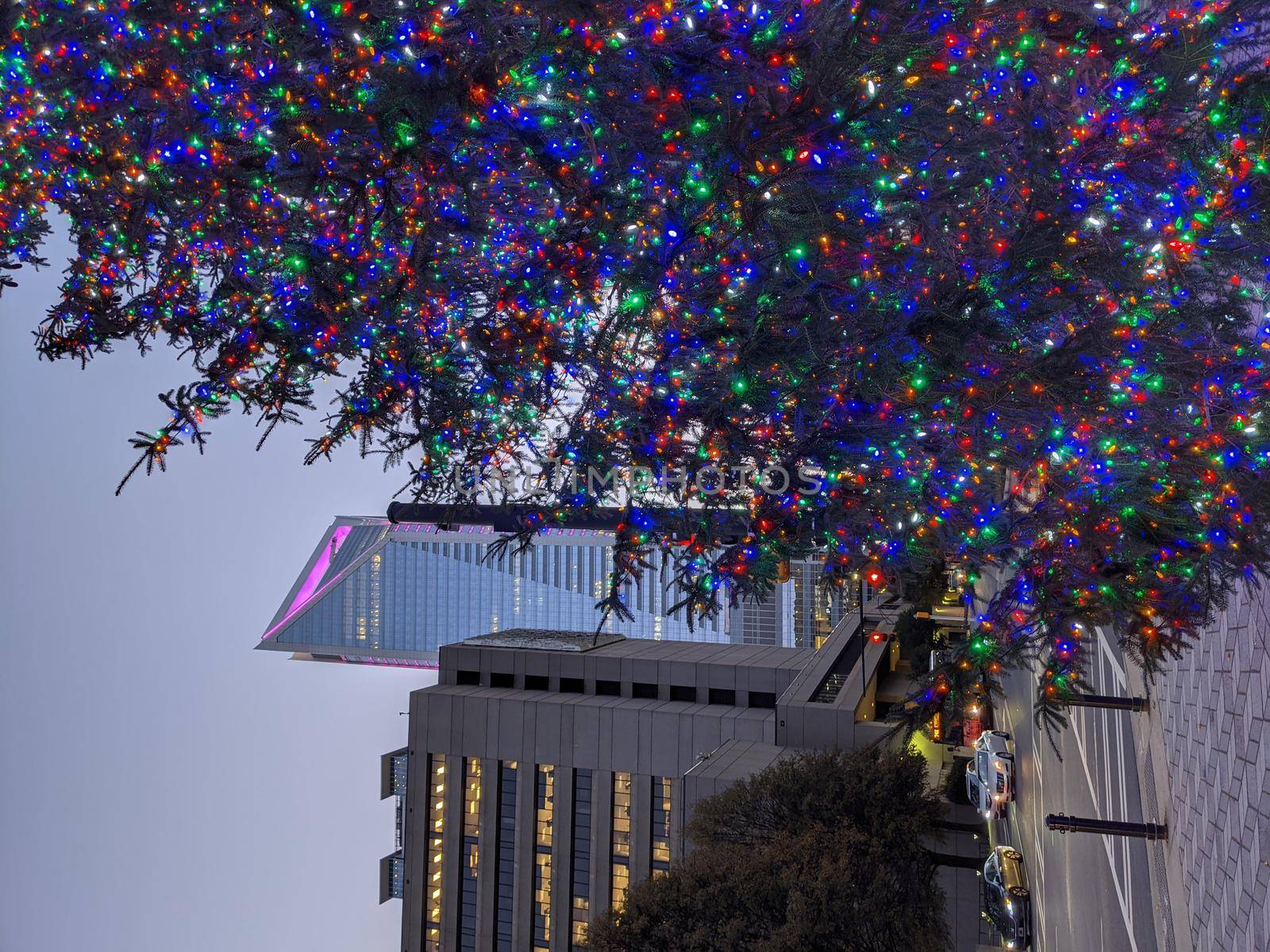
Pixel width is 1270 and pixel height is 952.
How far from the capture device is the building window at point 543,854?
24156mm

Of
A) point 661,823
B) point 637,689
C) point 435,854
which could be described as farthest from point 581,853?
point 637,689

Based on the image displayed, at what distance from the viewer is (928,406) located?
4.14 m

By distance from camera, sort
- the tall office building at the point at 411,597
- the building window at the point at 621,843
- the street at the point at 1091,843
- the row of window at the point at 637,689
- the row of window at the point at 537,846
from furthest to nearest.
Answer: the tall office building at the point at 411,597 → the row of window at the point at 637,689 → the row of window at the point at 537,846 → the building window at the point at 621,843 → the street at the point at 1091,843

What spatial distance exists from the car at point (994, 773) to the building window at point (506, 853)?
1641 centimetres

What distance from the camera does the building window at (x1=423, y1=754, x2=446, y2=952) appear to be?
82.7 ft

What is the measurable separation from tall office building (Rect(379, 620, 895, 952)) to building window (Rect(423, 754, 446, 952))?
4cm

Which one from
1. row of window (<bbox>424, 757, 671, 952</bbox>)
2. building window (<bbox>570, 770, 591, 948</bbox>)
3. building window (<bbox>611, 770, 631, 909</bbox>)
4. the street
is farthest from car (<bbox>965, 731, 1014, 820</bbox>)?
building window (<bbox>570, 770, 591, 948</bbox>)

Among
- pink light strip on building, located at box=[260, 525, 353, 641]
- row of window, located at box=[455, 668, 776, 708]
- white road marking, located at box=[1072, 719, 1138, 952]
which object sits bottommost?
row of window, located at box=[455, 668, 776, 708]

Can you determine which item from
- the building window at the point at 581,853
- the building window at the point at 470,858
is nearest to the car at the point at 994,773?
the building window at the point at 581,853

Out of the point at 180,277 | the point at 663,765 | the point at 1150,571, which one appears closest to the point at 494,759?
the point at 663,765

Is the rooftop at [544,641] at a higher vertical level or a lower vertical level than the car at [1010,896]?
higher

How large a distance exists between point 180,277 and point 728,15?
4006mm

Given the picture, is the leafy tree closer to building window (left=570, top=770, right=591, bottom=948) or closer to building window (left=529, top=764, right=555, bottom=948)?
building window (left=570, top=770, right=591, bottom=948)

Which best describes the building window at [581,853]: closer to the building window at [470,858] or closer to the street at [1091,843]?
the building window at [470,858]
